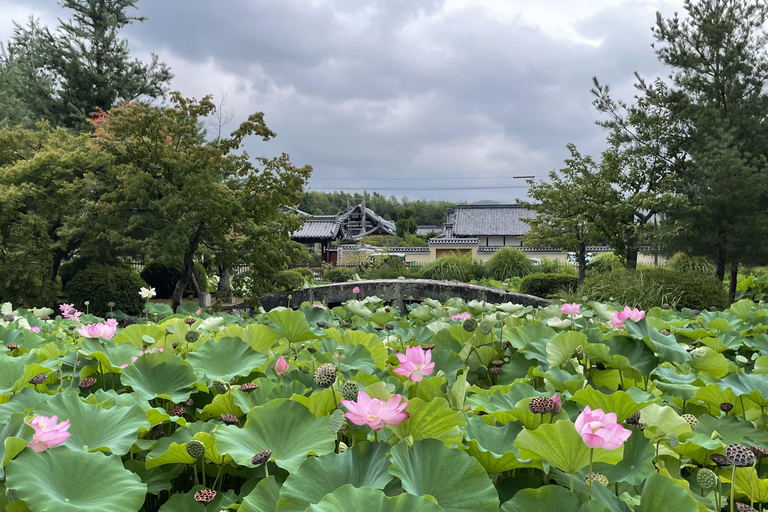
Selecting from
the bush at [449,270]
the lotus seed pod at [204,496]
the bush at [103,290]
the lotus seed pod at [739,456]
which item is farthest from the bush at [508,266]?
the lotus seed pod at [204,496]

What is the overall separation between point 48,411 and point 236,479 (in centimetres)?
35

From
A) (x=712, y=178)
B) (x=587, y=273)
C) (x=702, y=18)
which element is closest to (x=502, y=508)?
(x=712, y=178)

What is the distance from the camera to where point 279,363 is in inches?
42.0

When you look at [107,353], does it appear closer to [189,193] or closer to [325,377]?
A: [325,377]

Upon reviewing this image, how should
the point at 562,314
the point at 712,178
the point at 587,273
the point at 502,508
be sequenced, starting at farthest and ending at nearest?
1. the point at 587,273
2. the point at 712,178
3. the point at 562,314
4. the point at 502,508

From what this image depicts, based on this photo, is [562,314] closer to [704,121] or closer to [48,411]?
[48,411]

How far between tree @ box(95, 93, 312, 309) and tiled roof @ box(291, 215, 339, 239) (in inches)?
950

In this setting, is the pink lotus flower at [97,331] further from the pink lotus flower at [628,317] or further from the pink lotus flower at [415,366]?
the pink lotus flower at [628,317]

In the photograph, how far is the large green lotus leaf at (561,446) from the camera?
64 cm

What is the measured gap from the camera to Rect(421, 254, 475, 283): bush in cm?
1315

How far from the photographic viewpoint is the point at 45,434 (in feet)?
2.22

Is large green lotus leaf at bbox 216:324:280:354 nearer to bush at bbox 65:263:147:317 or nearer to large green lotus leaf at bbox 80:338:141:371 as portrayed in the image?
large green lotus leaf at bbox 80:338:141:371

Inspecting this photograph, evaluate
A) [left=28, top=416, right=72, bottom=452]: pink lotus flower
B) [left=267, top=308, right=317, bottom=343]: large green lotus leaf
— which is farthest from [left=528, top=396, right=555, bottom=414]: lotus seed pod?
[left=267, top=308, right=317, bottom=343]: large green lotus leaf

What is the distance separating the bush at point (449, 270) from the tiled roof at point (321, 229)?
65.2 feet
